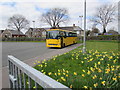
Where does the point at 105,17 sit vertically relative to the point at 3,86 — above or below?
above

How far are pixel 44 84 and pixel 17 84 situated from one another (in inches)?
56.6

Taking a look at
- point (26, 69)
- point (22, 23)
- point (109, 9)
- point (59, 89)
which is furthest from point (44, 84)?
point (22, 23)

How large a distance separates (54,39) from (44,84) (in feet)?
46.9

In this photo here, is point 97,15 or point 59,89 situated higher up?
point 97,15

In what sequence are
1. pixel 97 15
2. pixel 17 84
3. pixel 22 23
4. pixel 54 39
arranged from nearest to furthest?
pixel 17 84 < pixel 54 39 < pixel 97 15 < pixel 22 23

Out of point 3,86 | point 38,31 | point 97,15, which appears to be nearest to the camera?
point 3,86

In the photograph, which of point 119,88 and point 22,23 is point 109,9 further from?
point 119,88

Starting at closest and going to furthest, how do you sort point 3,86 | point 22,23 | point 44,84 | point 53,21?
1. point 44,84
2. point 3,86
3. point 53,21
4. point 22,23

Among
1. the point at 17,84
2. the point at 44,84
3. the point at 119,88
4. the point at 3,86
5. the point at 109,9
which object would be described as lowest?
the point at 3,86

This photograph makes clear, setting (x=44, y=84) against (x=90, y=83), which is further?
(x=90, y=83)

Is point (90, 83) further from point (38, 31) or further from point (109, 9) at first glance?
point (38, 31)

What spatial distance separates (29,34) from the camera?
79438 mm

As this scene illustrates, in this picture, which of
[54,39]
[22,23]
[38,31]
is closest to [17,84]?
[54,39]

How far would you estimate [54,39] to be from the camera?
1549cm
